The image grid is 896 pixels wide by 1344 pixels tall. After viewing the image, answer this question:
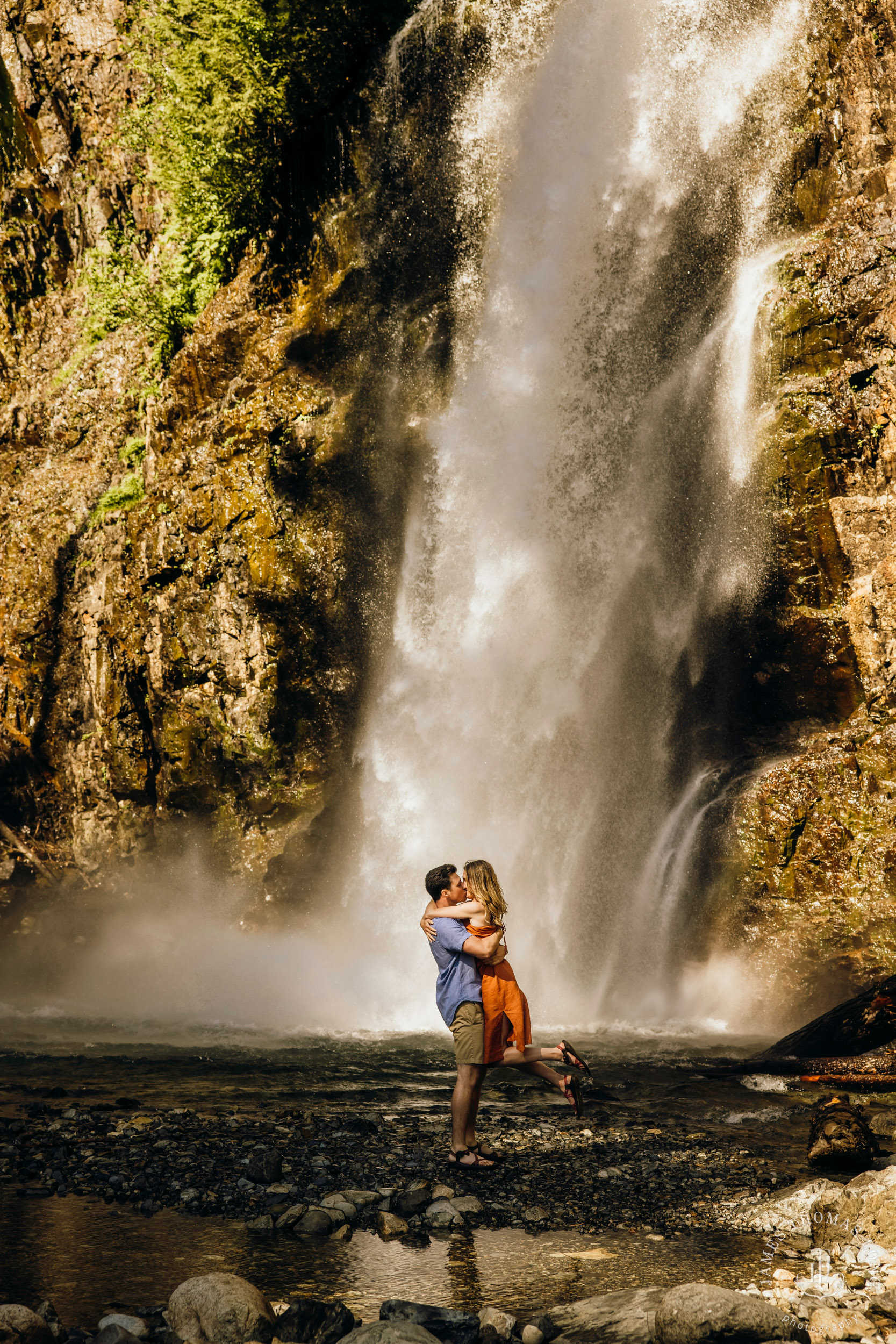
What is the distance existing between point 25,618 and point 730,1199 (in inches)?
656

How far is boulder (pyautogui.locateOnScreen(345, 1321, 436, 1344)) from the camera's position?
3.40 m

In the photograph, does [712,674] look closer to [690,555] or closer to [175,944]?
[690,555]

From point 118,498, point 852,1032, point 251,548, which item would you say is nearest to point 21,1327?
point 852,1032

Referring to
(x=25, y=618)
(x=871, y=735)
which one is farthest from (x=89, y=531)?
(x=871, y=735)

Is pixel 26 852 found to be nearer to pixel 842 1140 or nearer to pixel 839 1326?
pixel 842 1140

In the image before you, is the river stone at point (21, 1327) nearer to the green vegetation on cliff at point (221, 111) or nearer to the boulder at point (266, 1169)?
the boulder at point (266, 1169)

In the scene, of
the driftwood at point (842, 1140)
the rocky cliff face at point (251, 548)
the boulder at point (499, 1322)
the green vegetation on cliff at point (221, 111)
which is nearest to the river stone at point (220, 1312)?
the boulder at point (499, 1322)

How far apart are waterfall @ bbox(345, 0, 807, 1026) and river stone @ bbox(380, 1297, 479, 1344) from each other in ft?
33.3

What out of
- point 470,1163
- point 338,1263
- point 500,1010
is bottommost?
point 338,1263

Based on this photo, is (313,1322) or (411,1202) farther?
(411,1202)

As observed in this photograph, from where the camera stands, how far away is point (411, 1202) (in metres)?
5.05

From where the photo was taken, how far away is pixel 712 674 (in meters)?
15.4

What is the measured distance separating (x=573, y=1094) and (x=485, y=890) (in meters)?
1.34

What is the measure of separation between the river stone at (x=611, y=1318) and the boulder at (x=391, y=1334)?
51cm
